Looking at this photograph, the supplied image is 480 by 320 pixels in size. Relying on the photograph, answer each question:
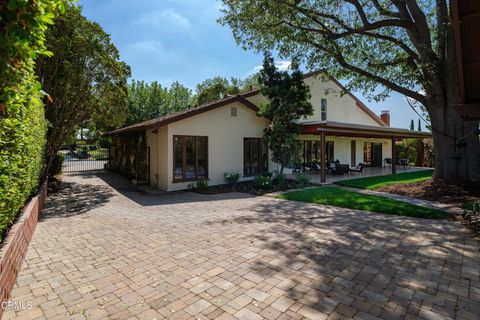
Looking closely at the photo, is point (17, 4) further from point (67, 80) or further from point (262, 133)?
point (262, 133)

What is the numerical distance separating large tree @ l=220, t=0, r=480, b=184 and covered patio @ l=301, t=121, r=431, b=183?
118 inches

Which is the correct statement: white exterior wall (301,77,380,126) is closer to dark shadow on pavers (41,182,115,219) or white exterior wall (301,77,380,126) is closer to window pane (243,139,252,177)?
window pane (243,139,252,177)

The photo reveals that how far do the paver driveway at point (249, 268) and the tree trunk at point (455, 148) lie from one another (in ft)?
20.7

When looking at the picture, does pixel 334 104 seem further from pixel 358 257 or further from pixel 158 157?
pixel 358 257

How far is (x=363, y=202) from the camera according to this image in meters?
9.56

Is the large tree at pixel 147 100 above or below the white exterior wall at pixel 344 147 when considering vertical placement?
above

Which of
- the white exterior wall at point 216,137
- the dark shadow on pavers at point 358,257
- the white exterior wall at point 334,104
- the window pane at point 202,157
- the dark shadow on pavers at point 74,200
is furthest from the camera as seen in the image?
the white exterior wall at point 334,104

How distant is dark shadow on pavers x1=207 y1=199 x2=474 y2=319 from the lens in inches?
139

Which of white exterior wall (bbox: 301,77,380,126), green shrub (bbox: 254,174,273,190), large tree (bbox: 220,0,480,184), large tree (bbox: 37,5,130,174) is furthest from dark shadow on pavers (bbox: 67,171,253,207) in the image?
white exterior wall (bbox: 301,77,380,126)

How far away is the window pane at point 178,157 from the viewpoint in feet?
41.3

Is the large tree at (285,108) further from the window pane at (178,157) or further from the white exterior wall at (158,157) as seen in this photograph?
the white exterior wall at (158,157)

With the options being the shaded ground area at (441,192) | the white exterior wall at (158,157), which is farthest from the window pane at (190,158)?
the shaded ground area at (441,192)

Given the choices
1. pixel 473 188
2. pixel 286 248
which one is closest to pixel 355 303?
pixel 286 248

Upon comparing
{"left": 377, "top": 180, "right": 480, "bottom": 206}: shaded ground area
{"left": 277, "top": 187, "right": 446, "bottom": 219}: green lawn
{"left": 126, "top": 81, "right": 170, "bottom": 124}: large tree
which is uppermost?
{"left": 126, "top": 81, "right": 170, "bottom": 124}: large tree
